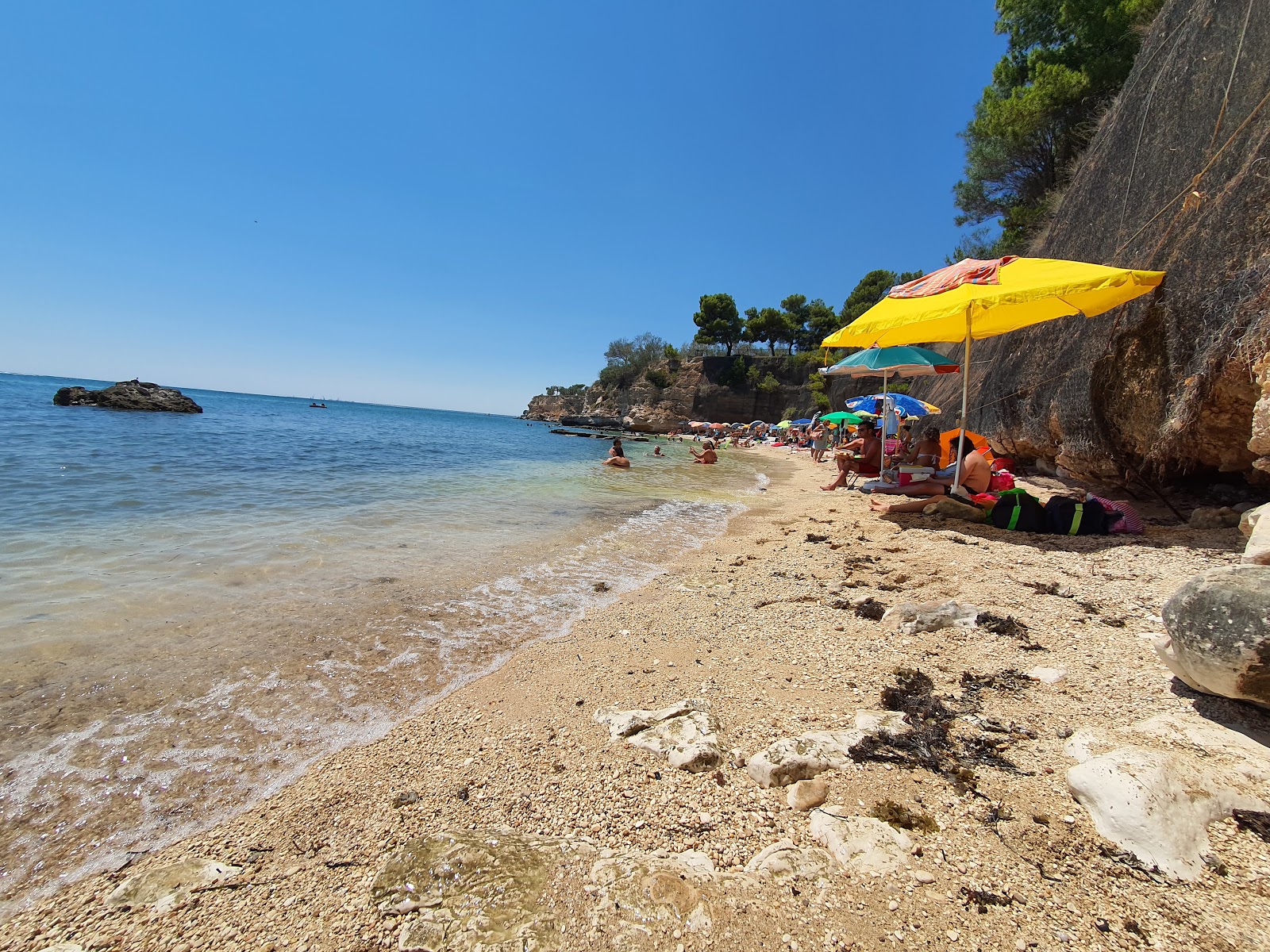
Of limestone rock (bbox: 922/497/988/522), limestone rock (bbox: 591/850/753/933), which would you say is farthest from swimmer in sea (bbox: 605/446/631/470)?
limestone rock (bbox: 591/850/753/933)

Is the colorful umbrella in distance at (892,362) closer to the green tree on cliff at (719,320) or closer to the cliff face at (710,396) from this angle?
the cliff face at (710,396)

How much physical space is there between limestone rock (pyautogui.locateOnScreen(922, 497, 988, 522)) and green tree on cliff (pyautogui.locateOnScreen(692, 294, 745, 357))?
180 feet

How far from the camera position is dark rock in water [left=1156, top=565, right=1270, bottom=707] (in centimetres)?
168

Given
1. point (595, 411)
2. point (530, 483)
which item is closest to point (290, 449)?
point (530, 483)

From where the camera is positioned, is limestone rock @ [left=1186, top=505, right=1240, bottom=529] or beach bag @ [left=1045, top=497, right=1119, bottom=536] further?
beach bag @ [left=1045, top=497, right=1119, bottom=536]

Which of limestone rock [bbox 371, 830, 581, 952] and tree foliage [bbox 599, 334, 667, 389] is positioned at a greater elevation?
tree foliage [bbox 599, 334, 667, 389]

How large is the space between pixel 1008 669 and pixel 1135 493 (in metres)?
5.65

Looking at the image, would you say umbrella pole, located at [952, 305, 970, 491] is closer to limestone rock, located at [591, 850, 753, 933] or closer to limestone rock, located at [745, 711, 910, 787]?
limestone rock, located at [745, 711, 910, 787]

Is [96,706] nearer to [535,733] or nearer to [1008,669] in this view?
[535,733]

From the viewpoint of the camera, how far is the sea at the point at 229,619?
83.6 inches

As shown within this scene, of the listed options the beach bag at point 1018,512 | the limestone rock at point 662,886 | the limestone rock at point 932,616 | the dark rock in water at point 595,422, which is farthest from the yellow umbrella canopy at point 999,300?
the dark rock in water at point 595,422

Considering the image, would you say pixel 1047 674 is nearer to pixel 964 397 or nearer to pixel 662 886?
pixel 662 886

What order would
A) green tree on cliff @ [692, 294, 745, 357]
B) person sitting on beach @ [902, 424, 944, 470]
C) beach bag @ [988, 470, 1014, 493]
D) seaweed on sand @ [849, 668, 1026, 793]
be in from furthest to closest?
green tree on cliff @ [692, 294, 745, 357]
person sitting on beach @ [902, 424, 944, 470]
beach bag @ [988, 470, 1014, 493]
seaweed on sand @ [849, 668, 1026, 793]

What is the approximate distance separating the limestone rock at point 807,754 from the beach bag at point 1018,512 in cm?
450
